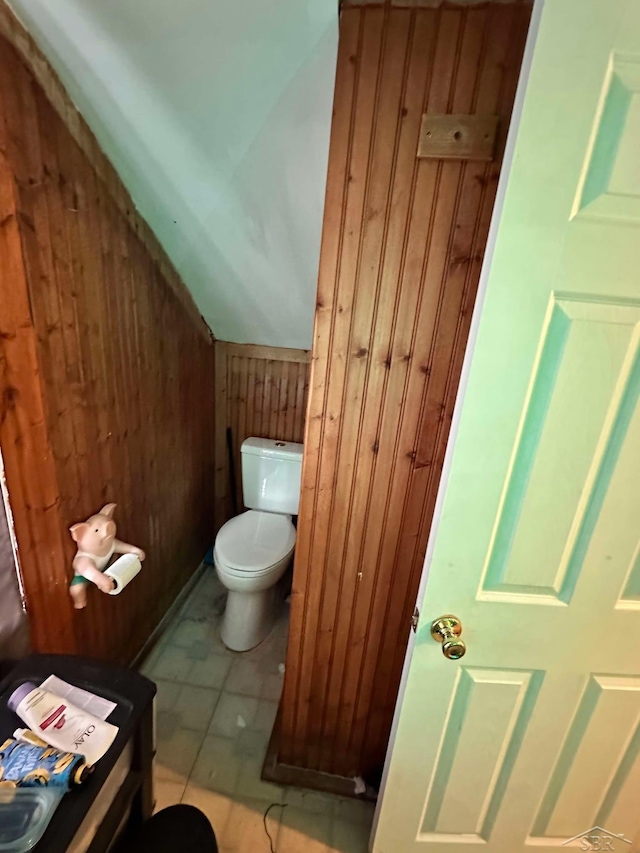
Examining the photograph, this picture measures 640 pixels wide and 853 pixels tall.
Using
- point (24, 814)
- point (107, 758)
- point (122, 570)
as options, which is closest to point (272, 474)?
point (122, 570)

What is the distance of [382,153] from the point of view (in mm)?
1030

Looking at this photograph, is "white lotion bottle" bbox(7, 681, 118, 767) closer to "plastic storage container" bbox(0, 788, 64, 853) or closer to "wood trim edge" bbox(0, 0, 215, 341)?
"plastic storage container" bbox(0, 788, 64, 853)

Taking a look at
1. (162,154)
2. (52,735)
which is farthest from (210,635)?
(162,154)

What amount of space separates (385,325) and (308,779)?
1.56 metres

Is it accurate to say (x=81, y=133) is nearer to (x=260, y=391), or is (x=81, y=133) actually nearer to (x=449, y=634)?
(x=260, y=391)

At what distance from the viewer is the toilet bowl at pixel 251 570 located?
199 centimetres

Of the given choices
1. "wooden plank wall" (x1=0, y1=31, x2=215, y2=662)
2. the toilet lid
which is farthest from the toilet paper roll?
the toilet lid

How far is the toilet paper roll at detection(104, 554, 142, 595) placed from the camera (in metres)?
1.46

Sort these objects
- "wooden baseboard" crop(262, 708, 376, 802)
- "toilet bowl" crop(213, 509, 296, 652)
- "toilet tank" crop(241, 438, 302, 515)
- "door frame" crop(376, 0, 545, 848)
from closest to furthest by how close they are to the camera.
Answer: "door frame" crop(376, 0, 545, 848) < "wooden baseboard" crop(262, 708, 376, 802) < "toilet bowl" crop(213, 509, 296, 652) < "toilet tank" crop(241, 438, 302, 515)

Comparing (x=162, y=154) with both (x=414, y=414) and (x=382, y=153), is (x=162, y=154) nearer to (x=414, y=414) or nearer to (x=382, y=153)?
(x=382, y=153)

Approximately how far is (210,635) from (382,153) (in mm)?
2075

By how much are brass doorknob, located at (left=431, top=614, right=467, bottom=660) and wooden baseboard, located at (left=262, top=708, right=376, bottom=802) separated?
3.15 ft

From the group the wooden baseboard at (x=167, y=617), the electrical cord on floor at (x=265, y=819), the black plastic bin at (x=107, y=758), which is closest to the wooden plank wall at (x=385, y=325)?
Result: the electrical cord on floor at (x=265, y=819)

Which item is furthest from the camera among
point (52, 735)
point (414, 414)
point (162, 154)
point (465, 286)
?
point (162, 154)
